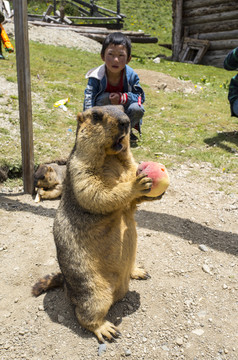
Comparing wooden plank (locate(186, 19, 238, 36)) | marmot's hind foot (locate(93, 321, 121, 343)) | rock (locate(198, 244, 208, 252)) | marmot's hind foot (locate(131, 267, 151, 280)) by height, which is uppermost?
wooden plank (locate(186, 19, 238, 36))

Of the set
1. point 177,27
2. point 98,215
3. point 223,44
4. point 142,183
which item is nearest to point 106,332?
point 98,215

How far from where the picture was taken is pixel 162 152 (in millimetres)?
6496

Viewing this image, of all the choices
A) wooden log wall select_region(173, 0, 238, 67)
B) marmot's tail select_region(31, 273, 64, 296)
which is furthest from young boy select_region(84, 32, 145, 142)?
wooden log wall select_region(173, 0, 238, 67)

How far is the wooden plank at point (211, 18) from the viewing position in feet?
47.3

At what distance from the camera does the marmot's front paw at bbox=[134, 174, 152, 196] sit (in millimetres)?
2549

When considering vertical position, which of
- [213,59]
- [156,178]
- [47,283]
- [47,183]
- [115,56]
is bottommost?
[47,283]

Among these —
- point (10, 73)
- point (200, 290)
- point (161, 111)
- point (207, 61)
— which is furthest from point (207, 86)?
point (200, 290)

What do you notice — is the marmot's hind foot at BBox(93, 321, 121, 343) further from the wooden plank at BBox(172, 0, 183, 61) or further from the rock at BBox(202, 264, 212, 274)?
the wooden plank at BBox(172, 0, 183, 61)

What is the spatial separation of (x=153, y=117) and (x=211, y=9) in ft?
31.7

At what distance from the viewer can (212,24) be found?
15.1 meters

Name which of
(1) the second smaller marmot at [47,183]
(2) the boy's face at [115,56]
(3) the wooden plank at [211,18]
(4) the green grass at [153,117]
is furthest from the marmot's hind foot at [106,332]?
(3) the wooden plank at [211,18]

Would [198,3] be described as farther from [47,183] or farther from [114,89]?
[47,183]

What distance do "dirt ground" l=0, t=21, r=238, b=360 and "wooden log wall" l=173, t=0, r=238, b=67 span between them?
12.3 m

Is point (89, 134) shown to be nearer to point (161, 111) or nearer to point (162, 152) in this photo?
point (162, 152)
